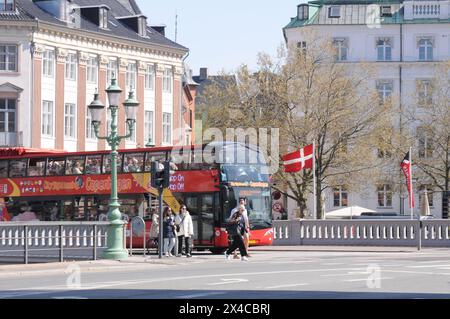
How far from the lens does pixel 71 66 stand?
7569 cm

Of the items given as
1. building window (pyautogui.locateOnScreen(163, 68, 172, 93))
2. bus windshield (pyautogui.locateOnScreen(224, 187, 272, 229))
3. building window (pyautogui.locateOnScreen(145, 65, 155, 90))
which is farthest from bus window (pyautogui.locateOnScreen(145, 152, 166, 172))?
building window (pyautogui.locateOnScreen(163, 68, 172, 93))

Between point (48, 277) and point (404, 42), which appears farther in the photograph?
point (404, 42)

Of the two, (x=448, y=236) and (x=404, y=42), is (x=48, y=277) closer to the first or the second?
(x=448, y=236)

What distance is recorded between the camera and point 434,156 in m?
74.4

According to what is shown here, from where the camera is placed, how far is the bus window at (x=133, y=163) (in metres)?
44.0

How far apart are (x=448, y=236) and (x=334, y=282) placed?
25.9 meters

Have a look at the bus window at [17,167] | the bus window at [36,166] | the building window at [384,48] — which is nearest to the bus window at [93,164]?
the bus window at [36,166]

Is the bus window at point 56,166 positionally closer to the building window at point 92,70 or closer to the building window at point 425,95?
the building window at point 92,70

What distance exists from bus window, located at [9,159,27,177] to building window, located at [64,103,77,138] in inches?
1062

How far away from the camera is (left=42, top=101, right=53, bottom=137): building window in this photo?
2867 inches

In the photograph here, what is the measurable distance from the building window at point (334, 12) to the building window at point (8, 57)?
28.2 metres

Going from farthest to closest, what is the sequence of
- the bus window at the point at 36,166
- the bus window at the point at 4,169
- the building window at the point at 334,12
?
the building window at the point at 334,12 < the bus window at the point at 4,169 < the bus window at the point at 36,166

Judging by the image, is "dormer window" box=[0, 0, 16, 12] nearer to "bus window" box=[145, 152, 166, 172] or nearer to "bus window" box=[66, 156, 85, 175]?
"bus window" box=[66, 156, 85, 175]

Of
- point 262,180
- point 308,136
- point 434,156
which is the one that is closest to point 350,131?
point 308,136
